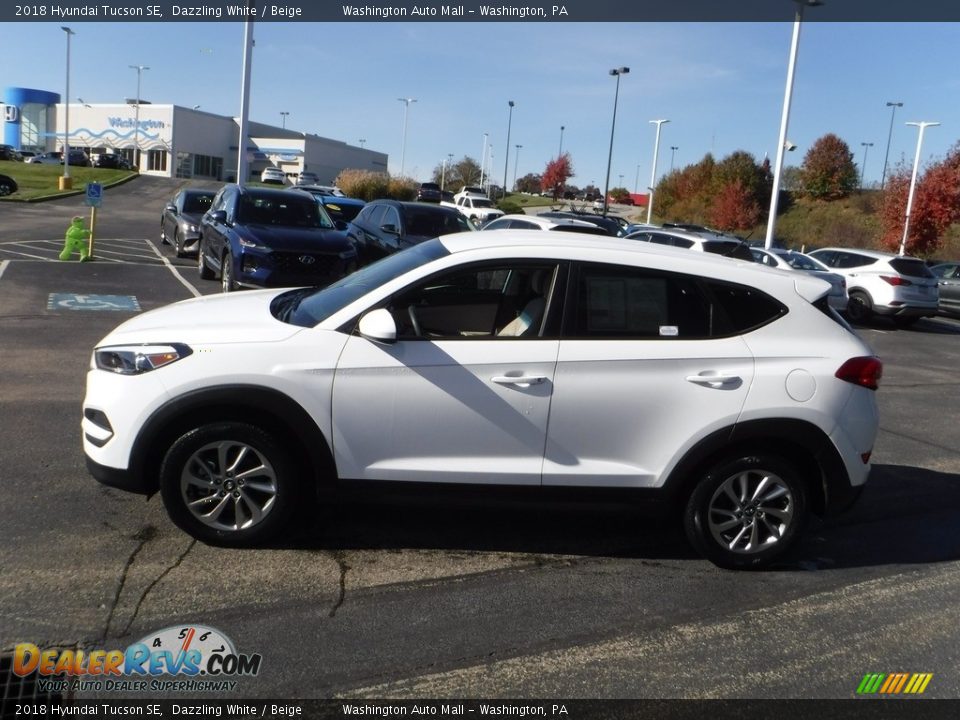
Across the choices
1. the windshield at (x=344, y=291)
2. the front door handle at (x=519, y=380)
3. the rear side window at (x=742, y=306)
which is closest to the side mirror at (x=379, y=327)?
the windshield at (x=344, y=291)

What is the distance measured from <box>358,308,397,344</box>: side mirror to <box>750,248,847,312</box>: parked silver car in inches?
619

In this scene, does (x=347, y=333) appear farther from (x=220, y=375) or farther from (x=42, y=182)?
(x=42, y=182)

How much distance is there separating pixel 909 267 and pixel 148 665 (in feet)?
64.7

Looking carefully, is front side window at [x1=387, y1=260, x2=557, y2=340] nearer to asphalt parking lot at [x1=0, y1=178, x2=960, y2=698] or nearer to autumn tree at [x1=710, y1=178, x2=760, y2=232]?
asphalt parking lot at [x1=0, y1=178, x2=960, y2=698]

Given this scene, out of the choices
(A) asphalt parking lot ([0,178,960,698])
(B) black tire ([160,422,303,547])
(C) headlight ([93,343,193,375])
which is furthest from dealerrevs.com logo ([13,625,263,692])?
(C) headlight ([93,343,193,375])

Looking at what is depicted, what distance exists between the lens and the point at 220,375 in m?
4.63

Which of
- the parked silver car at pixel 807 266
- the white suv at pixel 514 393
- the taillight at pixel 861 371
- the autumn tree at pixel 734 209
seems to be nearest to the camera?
the white suv at pixel 514 393

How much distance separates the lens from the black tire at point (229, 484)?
184 inches

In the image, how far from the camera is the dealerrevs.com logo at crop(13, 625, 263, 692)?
3604 millimetres

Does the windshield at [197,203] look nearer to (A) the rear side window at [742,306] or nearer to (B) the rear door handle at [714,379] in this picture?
(A) the rear side window at [742,306]

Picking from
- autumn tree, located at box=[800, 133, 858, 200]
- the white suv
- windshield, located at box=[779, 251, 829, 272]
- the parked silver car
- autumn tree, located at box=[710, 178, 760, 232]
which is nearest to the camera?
the white suv

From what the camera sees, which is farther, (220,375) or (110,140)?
(110,140)

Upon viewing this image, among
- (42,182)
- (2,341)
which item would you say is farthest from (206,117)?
(2,341)

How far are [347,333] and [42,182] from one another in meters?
49.5
